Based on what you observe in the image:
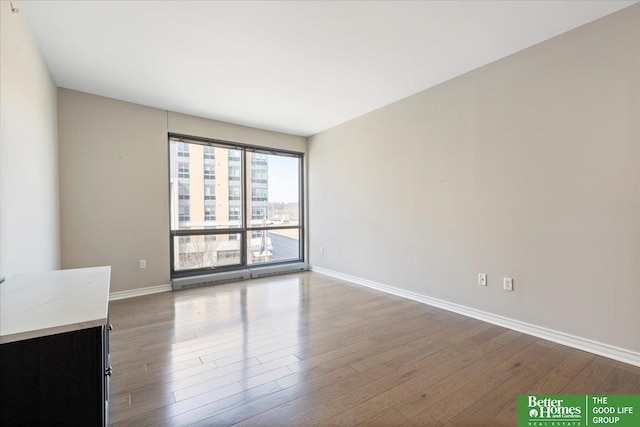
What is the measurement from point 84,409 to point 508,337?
9.75ft

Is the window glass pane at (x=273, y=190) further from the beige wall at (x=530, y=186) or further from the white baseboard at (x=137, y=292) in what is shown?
the beige wall at (x=530, y=186)

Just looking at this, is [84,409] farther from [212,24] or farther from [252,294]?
[252,294]

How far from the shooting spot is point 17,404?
968mm

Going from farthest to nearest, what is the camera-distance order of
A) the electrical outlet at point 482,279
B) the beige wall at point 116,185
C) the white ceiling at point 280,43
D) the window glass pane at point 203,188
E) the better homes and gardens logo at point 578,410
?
the window glass pane at point 203,188 < the beige wall at point 116,185 < the electrical outlet at point 482,279 < the white ceiling at point 280,43 < the better homes and gardens logo at point 578,410

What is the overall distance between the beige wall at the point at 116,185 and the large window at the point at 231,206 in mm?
222

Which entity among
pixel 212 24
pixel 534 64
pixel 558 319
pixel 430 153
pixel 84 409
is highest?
pixel 212 24

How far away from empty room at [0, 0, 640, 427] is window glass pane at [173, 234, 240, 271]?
0.16 feet

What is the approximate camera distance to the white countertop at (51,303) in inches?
40.2

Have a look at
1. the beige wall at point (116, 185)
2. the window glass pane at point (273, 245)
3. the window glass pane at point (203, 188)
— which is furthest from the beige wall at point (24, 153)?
the window glass pane at point (273, 245)

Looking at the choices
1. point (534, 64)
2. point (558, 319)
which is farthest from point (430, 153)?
point (558, 319)

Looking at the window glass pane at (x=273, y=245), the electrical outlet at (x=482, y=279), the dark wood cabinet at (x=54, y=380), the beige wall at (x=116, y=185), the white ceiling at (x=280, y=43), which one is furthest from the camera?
the window glass pane at (x=273, y=245)

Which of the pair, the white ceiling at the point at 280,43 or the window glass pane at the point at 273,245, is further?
the window glass pane at the point at 273,245

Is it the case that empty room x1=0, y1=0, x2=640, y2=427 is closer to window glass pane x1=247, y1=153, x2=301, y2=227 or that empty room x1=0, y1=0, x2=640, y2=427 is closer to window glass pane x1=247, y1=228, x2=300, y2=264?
window glass pane x1=247, y1=228, x2=300, y2=264

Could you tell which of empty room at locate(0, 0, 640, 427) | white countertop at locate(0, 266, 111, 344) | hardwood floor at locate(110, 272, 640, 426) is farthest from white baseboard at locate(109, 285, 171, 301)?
white countertop at locate(0, 266, 111, 344)
